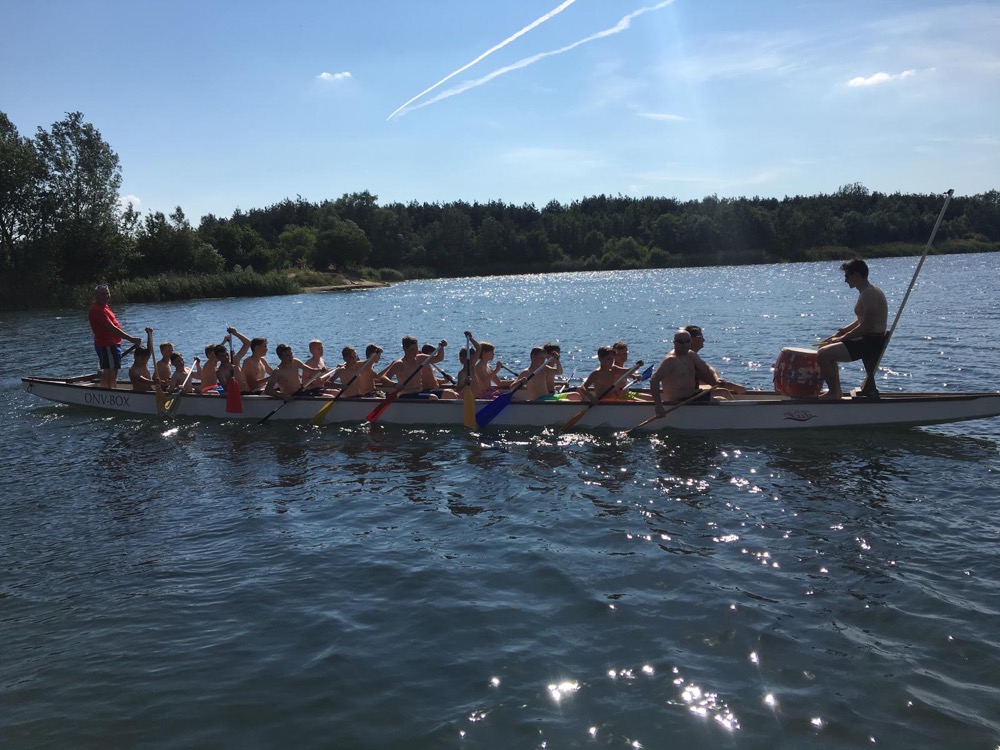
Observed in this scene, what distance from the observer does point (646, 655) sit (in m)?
5.75

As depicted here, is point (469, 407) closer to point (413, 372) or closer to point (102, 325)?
point (413, 372)

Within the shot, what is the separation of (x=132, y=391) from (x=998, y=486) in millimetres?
14273

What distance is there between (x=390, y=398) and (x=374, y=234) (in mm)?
88700

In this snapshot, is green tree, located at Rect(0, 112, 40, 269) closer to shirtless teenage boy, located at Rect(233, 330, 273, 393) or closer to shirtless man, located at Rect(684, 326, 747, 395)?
shirtless teenage boy, located at Rect(233, 330, 273, 393)

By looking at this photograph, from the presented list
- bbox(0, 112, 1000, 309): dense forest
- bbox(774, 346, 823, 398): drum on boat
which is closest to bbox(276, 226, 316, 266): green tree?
bbox(0, 112, 1000, 309): dense forest

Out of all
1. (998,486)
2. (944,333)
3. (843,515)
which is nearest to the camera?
(843,515)

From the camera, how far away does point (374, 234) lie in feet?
325

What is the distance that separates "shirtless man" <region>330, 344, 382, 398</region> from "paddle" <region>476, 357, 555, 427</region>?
7.35ft

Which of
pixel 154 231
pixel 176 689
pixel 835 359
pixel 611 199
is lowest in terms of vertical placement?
pixel 176 689

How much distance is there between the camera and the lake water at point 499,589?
Answer: 5.12 m

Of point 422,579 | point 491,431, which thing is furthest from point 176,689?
point 491,431

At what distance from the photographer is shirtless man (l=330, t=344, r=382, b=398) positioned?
1380 centimetres

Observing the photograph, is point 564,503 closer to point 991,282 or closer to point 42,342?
point 42,342

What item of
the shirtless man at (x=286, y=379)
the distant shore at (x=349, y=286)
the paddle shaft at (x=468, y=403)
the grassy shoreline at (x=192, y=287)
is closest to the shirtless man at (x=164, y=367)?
the shirtless man at (x=286, y=379)
